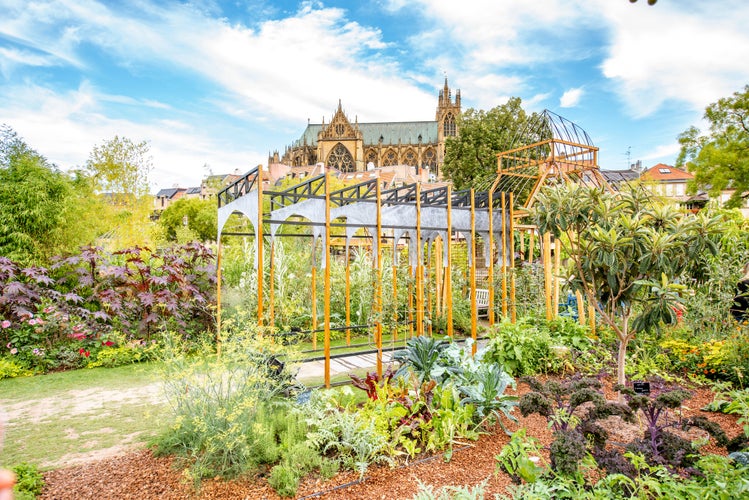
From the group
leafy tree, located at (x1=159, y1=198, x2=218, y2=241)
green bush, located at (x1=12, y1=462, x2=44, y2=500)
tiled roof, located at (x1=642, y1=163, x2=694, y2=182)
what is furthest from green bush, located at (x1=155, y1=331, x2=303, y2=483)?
tiled roof, located at (x1=642, y1=163, x2=694, y2=182)

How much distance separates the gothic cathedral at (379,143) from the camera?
66.8 metres

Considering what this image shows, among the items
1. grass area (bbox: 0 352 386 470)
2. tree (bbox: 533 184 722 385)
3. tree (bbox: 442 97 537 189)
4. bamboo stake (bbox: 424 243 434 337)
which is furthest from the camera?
tree (bbox: 442 97 537 189)

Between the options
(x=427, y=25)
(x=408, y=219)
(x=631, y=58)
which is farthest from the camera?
(x=408, y=219)

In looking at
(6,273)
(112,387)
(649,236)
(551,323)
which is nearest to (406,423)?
(649,236)

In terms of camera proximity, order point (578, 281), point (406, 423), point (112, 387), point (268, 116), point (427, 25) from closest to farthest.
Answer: point (427, 25), point (406, 423), point (578, 281), point (112, 387), point (268, 116)

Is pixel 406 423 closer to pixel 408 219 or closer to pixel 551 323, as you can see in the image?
pixel 408 219

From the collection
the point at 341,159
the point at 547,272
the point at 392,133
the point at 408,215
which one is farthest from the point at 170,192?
the point at 547,272

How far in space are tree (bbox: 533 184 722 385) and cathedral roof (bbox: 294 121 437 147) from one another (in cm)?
6657

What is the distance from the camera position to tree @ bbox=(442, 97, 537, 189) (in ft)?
71.8

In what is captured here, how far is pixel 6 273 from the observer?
7.39 meters

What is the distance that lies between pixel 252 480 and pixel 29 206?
7.35 m

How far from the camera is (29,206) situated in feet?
25.5

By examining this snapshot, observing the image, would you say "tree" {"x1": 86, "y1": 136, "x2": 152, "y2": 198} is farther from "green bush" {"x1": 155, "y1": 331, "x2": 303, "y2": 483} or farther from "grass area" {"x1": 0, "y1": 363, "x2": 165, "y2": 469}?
"green bush" {"x1": 155, "y1": 331, "x2": 303, "y2": 483}

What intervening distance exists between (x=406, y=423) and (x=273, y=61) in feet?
16.8
